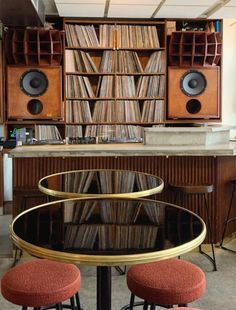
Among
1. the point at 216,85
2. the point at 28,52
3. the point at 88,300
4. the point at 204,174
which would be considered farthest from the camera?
the point at 216,85

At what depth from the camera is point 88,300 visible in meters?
2.69

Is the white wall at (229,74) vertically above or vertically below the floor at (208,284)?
above

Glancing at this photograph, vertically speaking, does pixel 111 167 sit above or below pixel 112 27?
below

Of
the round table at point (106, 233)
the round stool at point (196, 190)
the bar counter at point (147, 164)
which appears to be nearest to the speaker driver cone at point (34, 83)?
the bar counter at point (147, 164)

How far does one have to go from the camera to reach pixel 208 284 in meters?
2.93

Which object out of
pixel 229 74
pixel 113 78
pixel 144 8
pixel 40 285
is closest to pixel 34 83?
Answer: pixel 113 78

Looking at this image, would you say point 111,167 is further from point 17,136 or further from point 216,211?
point 17,136

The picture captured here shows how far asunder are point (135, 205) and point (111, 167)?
1.49 meters

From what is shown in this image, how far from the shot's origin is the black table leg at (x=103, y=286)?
169 cm

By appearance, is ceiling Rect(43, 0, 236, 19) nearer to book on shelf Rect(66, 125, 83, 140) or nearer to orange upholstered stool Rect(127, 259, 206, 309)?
book on shelf Rect(66, 125, 83, 140)

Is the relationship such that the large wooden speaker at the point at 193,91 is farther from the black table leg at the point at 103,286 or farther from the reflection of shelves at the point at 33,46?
the black table leg at the point at 103,286

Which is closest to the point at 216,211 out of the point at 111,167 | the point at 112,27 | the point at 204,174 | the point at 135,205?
the point at 204,174

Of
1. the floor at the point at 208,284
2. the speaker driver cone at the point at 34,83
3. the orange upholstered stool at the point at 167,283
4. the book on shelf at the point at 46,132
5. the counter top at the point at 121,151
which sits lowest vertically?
the floor at the point at 208,284

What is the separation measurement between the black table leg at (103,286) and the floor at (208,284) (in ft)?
2.91
